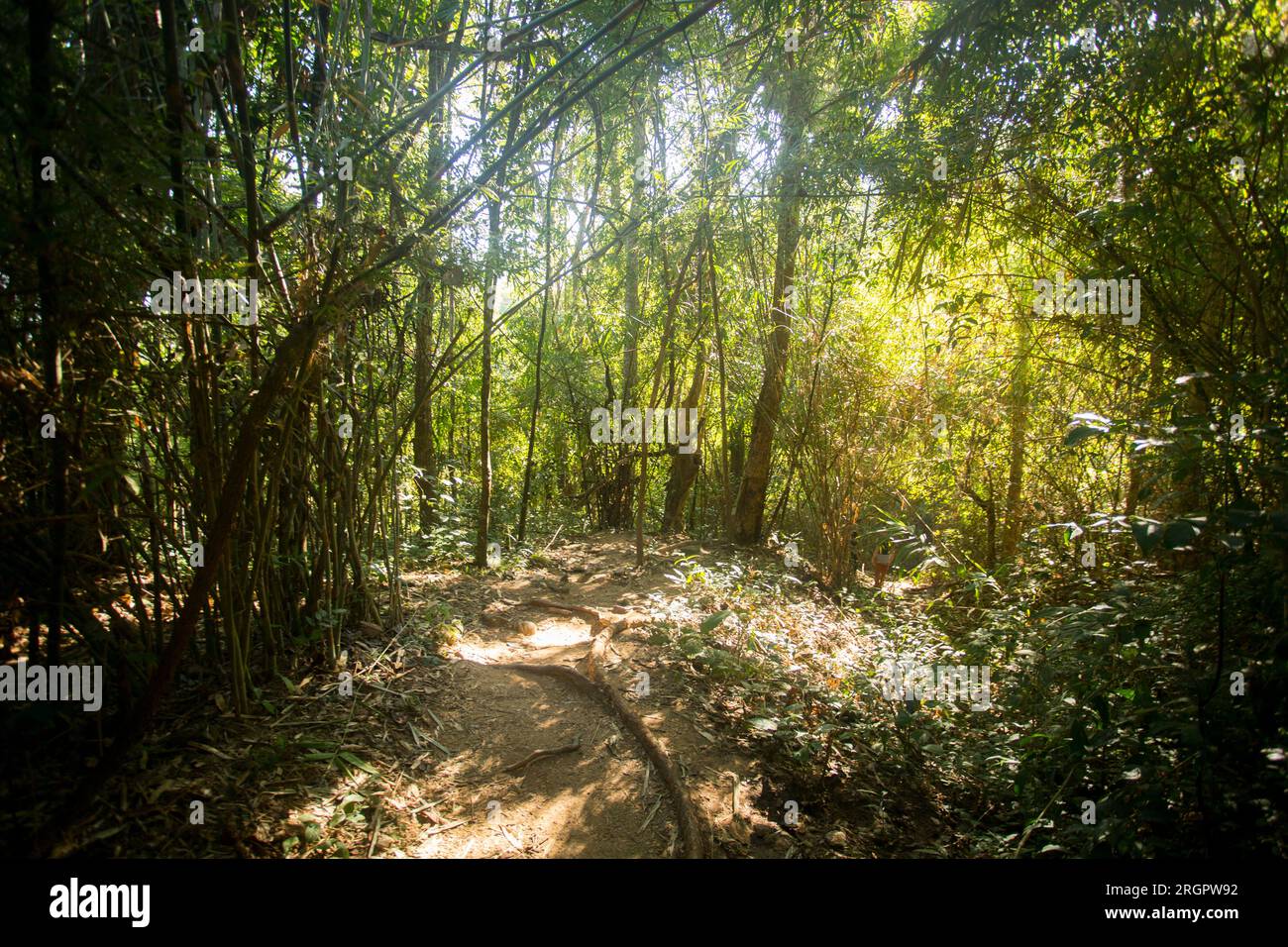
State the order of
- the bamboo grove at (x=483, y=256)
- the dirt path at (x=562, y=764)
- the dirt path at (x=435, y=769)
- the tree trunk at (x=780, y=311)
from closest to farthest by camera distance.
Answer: the bamboo grove at (x=483, y=256)
the dirt path at (x=435, y=769)
the dirt path at (x=562, y=764)
the tree trunk at (x=780, y=311)

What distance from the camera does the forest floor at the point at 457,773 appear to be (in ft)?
6.19

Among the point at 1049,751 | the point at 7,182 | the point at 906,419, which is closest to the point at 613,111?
the point at 906,419

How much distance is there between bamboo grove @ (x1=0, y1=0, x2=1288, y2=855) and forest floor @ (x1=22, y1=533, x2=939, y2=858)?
0.86 ft

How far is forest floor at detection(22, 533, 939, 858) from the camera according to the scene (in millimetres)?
1888

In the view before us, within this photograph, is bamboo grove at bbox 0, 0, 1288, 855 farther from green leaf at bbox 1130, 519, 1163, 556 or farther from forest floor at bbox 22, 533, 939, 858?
forest floor at bbox 22, 533, 939, 858

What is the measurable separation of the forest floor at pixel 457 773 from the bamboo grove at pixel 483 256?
26 centimetres

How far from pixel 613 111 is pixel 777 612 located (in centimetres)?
462

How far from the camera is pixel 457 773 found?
257 centimetres

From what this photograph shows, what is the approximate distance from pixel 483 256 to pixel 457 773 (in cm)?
302

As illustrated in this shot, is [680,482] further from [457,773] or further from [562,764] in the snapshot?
[457,773]

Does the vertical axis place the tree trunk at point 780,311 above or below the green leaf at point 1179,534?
above

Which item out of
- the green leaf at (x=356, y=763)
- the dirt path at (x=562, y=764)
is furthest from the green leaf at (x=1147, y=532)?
the green leaf at (x=356, y=763)

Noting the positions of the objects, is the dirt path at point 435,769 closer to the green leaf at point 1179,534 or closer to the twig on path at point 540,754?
the twig on path at point 540,754

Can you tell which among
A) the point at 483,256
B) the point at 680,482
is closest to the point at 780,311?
the point at 483,256
